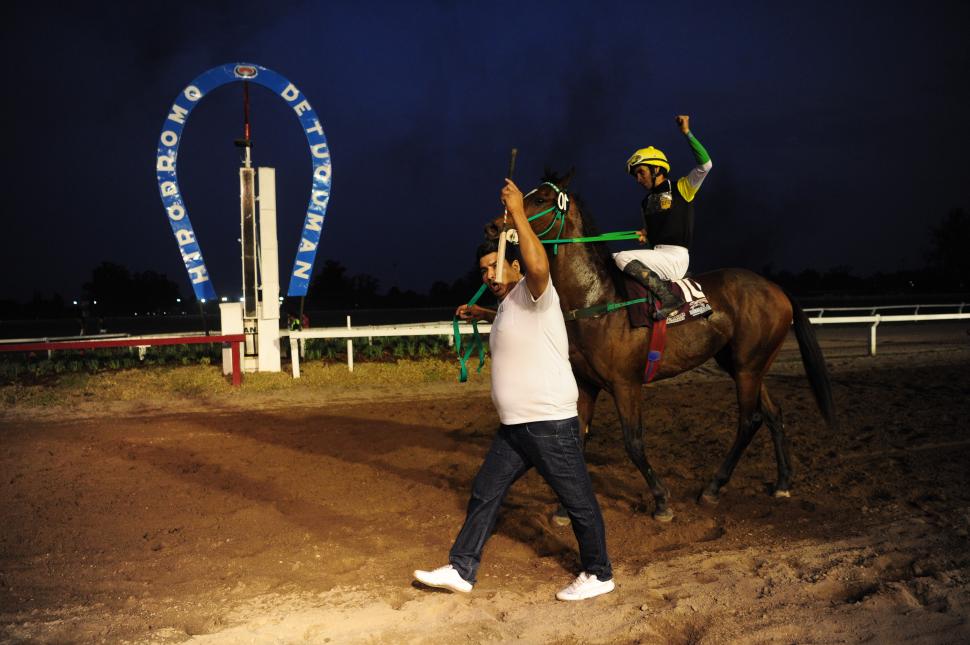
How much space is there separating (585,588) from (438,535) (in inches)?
56.0

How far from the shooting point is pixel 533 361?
3436mm

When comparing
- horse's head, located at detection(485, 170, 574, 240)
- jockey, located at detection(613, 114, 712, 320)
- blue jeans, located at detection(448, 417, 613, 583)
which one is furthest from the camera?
jockey, located at detection(613, 114, 712, 320)

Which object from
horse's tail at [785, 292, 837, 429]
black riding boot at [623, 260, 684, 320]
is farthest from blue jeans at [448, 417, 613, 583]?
horse's tail at [785, 292, 837, 429]

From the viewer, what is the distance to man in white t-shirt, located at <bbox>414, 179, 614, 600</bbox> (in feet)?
11.3

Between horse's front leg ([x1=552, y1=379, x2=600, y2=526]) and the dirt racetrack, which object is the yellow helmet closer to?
horse's front leg ([x1=552, y1=379, x2=600, y2=526])

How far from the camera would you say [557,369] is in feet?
11.4

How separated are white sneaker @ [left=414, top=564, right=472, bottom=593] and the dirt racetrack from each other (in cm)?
7

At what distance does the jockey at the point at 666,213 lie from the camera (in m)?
5.34

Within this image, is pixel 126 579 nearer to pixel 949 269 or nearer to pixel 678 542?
pixel 678 542

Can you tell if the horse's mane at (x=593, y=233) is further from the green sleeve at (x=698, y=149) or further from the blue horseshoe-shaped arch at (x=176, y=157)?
the blue horseshoe-shaped arch at (x=176, y=157)

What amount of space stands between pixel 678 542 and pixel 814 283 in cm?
7091

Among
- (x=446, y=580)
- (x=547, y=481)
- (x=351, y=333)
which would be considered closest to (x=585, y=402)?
(x=547, y=481)

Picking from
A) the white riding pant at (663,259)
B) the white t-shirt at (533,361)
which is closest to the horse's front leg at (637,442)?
the white riding pant at (663,259)

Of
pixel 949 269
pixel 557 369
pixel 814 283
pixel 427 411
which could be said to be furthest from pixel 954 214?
A: pixel 557 369
